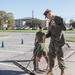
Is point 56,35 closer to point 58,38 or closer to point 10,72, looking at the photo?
point 58,38

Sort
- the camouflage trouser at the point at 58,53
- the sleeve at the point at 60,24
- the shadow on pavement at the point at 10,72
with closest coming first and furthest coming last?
the sleeve at the point at 60,24, the camouflage trouser at the point at 58,53, the shadow on pavement at the point at 10,72

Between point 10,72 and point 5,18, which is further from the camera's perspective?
point 5,18

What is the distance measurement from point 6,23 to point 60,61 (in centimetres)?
10339

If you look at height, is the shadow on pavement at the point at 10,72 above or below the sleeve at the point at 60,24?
below

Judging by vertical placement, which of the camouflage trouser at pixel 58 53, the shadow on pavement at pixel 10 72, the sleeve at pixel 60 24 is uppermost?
the sleeve at pixel 60 24

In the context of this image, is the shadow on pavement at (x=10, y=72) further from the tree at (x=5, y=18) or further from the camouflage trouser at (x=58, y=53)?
the tree at (x=5, y=18)

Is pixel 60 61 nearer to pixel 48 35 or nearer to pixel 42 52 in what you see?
pixel 48 35

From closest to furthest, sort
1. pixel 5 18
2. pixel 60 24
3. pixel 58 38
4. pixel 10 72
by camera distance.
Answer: pixel 60 24, pixel 58 38, pixel 10 72, pixel 5 18

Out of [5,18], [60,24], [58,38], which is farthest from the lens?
[5,18]

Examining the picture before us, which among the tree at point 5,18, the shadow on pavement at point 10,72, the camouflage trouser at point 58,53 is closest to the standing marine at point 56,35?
the camouflage trouser at point 58,53

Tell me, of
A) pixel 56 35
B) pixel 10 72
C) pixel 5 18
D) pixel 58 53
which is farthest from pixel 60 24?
pixel 5 18

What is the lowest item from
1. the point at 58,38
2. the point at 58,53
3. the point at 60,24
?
the point at 58,53

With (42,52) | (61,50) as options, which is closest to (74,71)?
(42,52)

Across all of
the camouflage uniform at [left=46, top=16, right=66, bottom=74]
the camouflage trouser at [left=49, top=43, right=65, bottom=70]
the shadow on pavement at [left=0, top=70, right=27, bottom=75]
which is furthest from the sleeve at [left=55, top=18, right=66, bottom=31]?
the shadow on pavement at [left=0, top=70, right=27, bottom=75]
